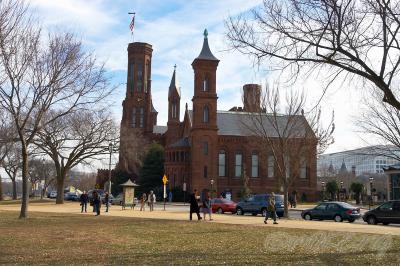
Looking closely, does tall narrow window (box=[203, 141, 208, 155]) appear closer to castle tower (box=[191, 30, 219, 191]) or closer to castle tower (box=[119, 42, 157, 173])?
castle tower (box=[191, 30, 219, 191])

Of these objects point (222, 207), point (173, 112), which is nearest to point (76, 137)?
point (222, 207)

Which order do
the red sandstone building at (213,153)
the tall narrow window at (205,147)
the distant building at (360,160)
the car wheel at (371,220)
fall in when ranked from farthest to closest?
the tall narrow window at (205,147), the red sandstone building at (213,153), the distant building at (360,160), the car wheel at (371,220)

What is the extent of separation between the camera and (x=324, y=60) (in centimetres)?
1389

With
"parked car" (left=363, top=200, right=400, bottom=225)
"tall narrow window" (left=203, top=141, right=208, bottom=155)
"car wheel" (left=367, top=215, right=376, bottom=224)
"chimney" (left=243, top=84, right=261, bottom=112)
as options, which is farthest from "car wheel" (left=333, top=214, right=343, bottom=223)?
"tall narrow window" (left=203, top=141, right=208, bottom=155)

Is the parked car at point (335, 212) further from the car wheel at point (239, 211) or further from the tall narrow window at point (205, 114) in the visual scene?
the tall narrow window at point (205, 114)

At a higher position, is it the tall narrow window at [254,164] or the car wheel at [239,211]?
the tall narrow window at [254,164]

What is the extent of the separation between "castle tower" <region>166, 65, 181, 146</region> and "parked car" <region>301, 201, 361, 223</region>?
55.3 metres

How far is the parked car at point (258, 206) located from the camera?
34.9 metres

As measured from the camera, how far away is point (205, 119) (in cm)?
7000

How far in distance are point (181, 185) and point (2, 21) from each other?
52818 millimetres

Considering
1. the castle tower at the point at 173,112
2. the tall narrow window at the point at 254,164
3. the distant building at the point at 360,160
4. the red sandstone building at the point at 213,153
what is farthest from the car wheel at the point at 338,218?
the castle tower at the point at 173,112

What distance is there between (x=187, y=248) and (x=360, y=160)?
128 feet

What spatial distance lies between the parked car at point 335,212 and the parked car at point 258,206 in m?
2.31

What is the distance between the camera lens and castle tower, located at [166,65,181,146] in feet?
289
